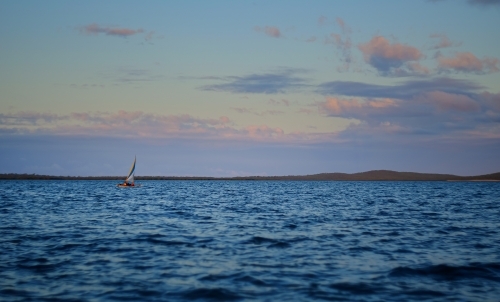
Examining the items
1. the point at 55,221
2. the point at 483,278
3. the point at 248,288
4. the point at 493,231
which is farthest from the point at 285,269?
the point at 55,221

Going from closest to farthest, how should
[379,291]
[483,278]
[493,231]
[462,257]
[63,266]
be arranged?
1. [379,291]
2. [483,278]
3. [63,266]
4. [462,257]
5. [493,231]

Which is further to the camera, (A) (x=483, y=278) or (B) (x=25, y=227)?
(B) (x=25, y=227)

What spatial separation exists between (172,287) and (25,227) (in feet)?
67.9

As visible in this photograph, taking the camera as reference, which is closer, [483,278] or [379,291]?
[379,291]

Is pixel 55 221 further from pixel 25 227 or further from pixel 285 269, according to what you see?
pixel 285 269

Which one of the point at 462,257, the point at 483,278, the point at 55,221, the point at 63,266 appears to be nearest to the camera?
the point at 483,278

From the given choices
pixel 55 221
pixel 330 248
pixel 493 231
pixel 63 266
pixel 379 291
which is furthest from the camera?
pixel 55 221

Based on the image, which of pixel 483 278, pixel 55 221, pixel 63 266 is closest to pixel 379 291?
pixel 483 278

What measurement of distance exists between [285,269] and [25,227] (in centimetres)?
2139

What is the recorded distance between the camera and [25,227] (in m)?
33.2

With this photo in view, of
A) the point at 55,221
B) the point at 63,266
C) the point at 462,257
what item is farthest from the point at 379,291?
the point at 55,221

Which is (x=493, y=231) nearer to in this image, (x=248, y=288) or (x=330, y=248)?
(x=330, y=248)

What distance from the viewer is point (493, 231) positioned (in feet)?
108

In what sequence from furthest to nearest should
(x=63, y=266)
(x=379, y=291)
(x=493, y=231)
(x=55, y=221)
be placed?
1. (x=55, y=221)
2. (x=493, y=231)
3. (x=63, y=266)
4. (x=379, y=291)
